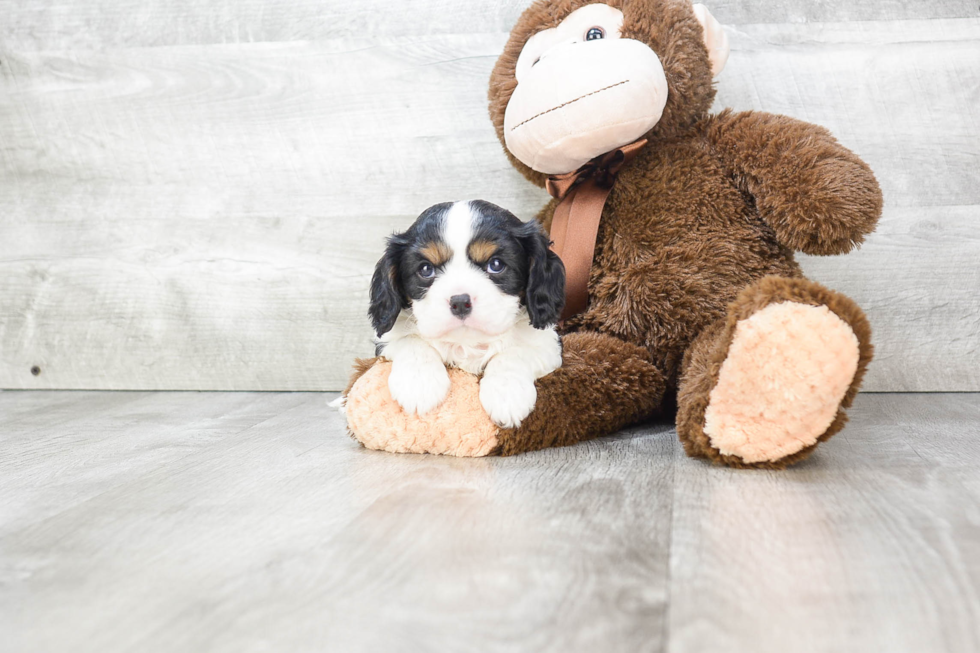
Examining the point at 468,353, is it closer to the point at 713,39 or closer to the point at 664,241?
the point at 664,241

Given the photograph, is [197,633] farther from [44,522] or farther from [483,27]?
[483,27]

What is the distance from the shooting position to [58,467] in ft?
4.44

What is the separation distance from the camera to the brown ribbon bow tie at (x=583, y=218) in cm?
161

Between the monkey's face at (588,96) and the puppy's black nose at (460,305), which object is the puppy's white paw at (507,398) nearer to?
the puppy's black nose at (460,305)

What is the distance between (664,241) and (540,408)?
1.43 ft

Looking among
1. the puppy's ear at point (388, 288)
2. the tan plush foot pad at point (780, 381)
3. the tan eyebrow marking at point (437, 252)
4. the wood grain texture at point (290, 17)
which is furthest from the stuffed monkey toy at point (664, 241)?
the wood grain texture at point (290, 17)

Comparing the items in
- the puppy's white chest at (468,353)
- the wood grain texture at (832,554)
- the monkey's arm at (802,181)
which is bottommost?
the wood grain texture at (832,554)

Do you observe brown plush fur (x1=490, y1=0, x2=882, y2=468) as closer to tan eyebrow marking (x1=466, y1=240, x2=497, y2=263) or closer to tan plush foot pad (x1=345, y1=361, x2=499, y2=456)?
tan plush foot pad (x1=345, y1=361, x2=499, y2=456)

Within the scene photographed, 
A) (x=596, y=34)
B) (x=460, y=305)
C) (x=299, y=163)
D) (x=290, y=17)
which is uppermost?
(x=290, y=17)

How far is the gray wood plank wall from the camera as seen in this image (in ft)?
6.26

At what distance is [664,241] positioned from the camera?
1551 mm

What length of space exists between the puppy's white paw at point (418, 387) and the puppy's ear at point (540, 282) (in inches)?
7.2

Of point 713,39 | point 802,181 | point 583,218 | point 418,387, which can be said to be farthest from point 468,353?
point 713,39

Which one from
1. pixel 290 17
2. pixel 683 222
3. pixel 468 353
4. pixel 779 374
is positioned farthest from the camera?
pixel 290 17
